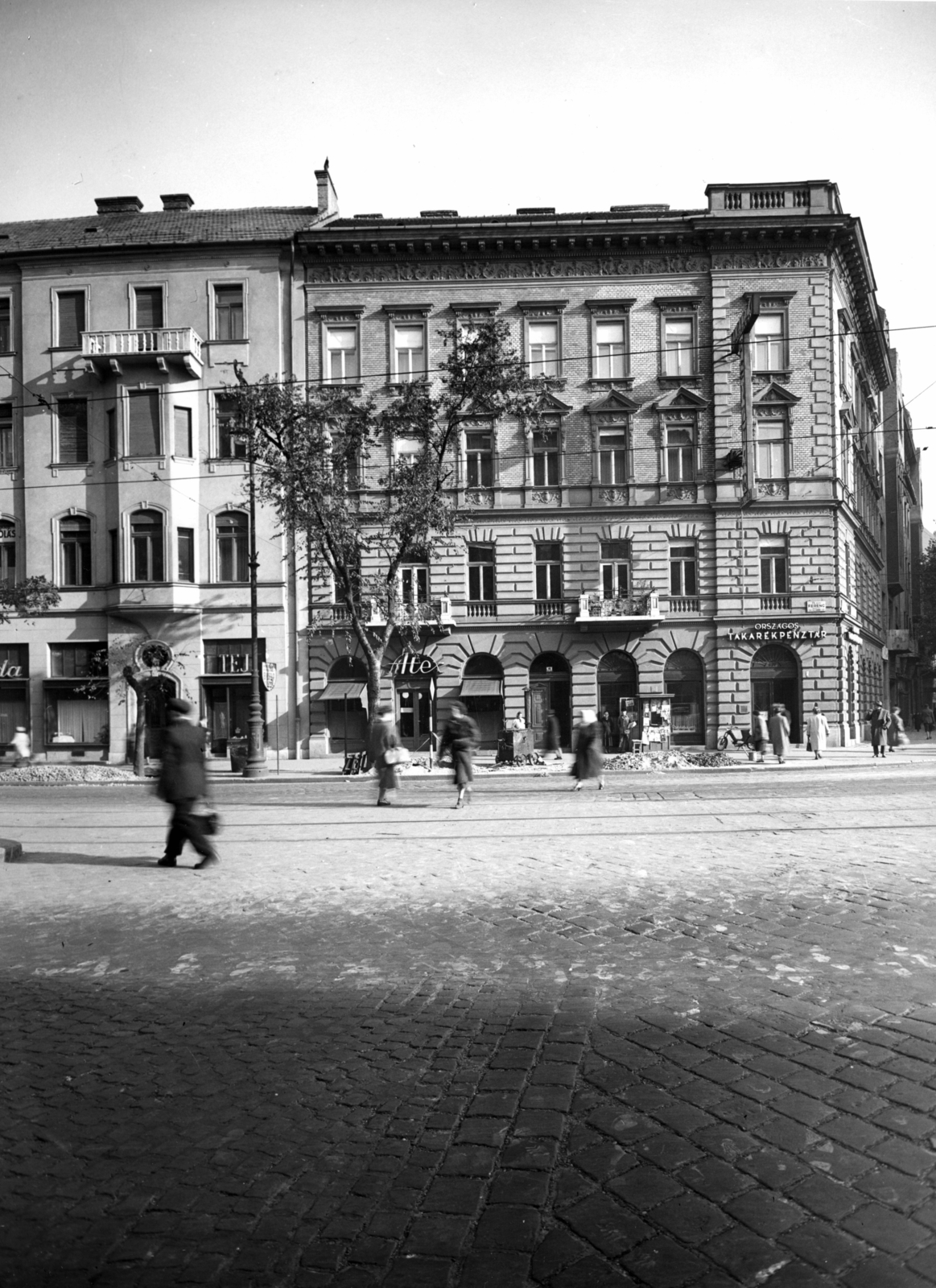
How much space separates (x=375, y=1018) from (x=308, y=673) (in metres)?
30.2

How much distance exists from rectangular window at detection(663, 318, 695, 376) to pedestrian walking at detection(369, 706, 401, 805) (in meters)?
22.2

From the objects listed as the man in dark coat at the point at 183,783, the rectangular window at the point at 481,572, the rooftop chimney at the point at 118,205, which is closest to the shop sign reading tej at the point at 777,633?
the rectangular window at the point at 481,572

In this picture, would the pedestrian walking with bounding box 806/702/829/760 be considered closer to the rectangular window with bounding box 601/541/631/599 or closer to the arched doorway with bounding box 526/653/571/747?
the rectangular window with bounding box 601/541/631/599

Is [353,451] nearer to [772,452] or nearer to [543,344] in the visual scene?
[543,344]

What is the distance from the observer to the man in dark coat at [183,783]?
10.4 metres

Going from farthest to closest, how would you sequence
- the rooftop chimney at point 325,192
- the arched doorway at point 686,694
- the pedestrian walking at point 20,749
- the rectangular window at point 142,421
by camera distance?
the rooftop chimney at point 325,192 → the arched doorway at point 686,694 → the rectangular window at point 142,421 → the pedestrian walking at point 20,749

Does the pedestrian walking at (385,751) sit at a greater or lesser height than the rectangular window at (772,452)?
lesser

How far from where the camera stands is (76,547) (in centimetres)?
3538

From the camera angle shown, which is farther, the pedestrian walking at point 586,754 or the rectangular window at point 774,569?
the rectangular window at point 774,569

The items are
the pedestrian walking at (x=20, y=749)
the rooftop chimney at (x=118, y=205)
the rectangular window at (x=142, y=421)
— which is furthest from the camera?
the rooftop chimney at (x=118, y=205)

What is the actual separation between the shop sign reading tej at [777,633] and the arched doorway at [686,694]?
161 cm

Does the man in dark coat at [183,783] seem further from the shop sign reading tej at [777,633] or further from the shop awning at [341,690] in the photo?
the shop sign reading tej at [777,633]

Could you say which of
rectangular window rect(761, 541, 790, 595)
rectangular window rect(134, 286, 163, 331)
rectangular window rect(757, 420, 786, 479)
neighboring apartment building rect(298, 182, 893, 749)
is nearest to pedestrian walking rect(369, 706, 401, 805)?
neighboring apartment building rect(298, 182, 893, 749)

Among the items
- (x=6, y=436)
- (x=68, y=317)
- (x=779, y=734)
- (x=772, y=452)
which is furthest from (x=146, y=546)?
(x=772, y=452)
